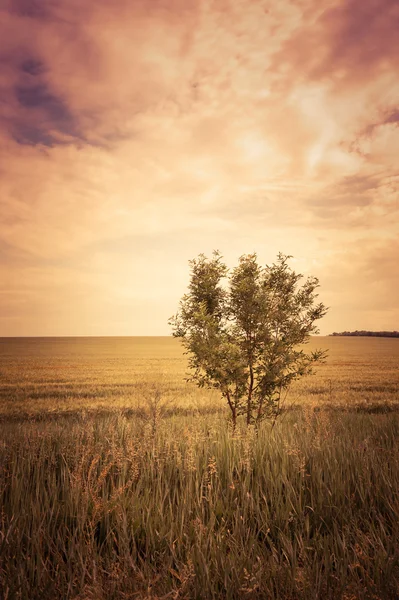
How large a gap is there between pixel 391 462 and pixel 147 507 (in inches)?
144

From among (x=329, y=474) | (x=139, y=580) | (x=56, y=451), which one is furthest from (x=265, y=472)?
(x=56, y=451)

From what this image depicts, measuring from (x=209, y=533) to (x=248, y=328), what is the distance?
19.6 ft

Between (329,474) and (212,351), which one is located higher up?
(212,351)

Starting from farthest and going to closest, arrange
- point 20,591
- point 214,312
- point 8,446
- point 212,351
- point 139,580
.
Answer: point 214,312
point 212,351
point 8,446
point 139,580
point 20,591

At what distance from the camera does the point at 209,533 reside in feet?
10.8

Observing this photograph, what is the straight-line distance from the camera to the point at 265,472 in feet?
17.1

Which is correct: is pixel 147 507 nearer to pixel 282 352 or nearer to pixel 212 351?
pixel 212 351

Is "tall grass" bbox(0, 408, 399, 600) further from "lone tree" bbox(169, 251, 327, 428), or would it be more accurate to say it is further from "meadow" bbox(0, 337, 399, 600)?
"lone tree" bbox(169, 251, 327, 428)

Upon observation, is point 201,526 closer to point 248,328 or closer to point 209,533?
point 209,533

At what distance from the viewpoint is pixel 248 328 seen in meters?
8.98

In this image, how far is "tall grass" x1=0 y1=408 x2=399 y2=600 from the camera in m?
2.81

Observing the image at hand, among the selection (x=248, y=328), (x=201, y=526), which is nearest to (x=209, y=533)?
(x=201, y=526)

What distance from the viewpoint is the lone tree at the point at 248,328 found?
8703mm

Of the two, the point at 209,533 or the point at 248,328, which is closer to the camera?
the point at 209,533
